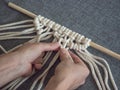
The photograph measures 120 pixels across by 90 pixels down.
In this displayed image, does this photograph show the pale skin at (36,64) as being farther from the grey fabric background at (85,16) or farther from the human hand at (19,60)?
the grey fabric background at (85,16)

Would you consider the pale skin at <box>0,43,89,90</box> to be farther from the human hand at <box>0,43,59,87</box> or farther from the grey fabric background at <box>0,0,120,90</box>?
the grey fabric background at <box>0,0,120,90</box>

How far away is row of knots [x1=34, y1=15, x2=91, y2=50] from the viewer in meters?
0.88

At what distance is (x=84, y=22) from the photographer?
96 centimetres

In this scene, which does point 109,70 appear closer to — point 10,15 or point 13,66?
point 13,66

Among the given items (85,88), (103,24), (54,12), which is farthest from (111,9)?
(85,88)

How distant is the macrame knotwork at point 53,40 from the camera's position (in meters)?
0.84

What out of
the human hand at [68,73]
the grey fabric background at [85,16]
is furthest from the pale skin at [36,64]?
the grey fabric background at [85,16]

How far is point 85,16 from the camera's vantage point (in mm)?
979

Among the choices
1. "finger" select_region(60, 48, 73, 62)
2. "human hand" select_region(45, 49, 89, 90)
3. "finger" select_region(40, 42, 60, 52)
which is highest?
"finger" select_region(40, 42, 60, 52)

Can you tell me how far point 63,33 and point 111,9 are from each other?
22cm

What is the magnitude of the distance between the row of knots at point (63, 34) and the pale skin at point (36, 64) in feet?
0.11

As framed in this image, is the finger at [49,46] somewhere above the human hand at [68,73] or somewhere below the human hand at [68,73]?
above

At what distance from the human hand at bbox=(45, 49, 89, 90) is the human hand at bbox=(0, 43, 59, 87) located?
3.2 inches

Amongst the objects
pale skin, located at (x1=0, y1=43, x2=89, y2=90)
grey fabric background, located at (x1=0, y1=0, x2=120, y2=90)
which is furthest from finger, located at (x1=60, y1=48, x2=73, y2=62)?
grey fabric background, located at (x1=0, y1=0, x2=120, y2=90)
